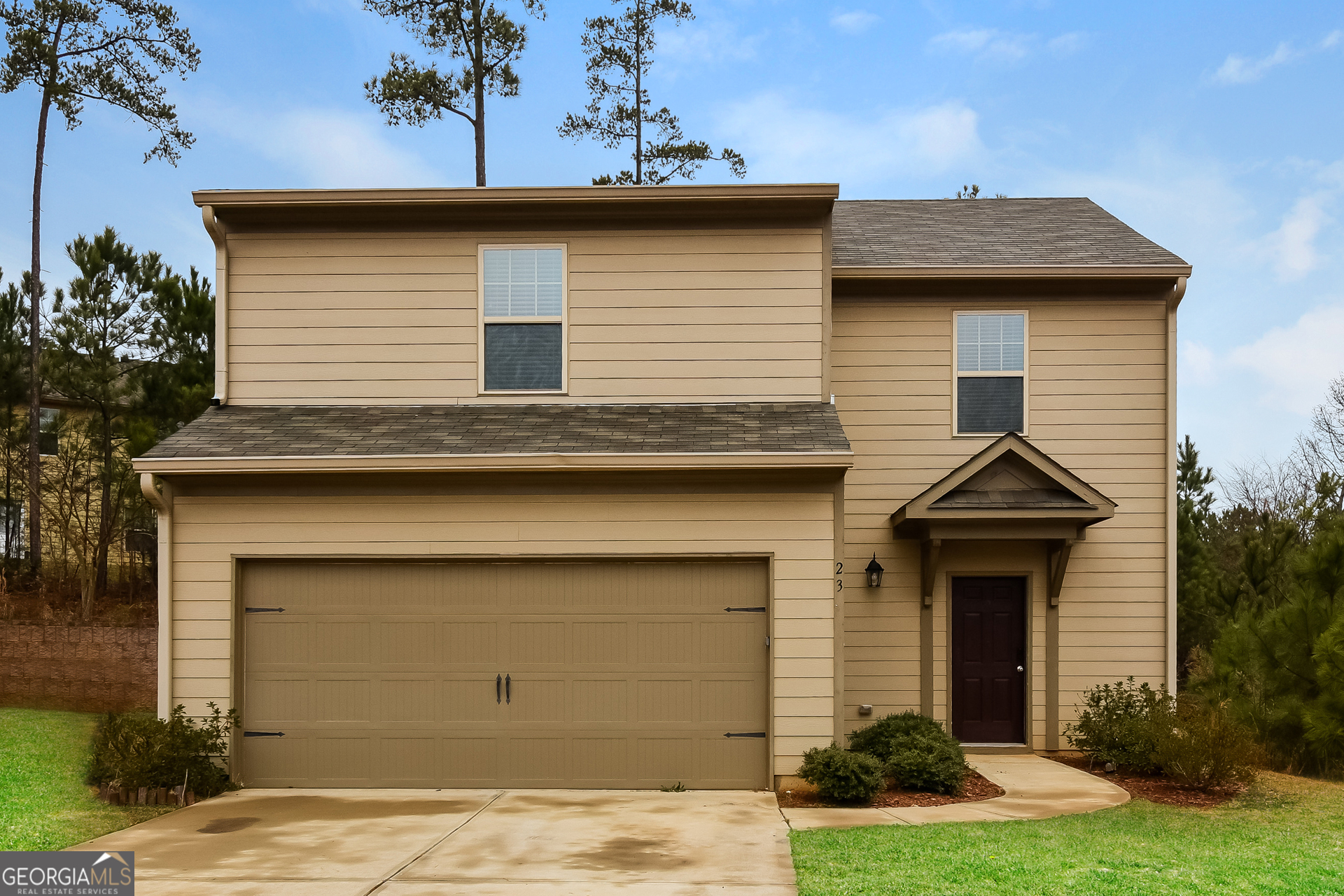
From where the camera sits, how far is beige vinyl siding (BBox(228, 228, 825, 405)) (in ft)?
34.0

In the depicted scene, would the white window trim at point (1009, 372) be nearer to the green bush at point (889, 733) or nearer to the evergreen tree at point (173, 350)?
the green bush at point (889, 733)

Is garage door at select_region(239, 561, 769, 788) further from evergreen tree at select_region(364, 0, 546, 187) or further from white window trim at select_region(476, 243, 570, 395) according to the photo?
evergreen tree at select_region(364, 0, 546, 187)

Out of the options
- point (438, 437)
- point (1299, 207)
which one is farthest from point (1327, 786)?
point (1299, 207)

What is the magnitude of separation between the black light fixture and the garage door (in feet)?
7.96

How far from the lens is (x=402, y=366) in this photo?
34.4 feet

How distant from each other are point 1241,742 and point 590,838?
236 inches

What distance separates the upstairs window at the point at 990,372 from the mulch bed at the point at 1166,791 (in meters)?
3.87

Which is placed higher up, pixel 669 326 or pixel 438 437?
pixel 669 326

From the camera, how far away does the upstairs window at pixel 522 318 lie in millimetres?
10477

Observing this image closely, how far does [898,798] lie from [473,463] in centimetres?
476

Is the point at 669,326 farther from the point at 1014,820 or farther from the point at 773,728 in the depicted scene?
the point at 1014,820

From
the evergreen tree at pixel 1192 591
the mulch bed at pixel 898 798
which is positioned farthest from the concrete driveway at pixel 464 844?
the evergreen tree at pixel 1192 591

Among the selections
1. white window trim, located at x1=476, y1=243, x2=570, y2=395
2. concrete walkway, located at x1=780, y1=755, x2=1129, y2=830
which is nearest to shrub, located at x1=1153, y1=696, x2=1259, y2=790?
concrete walkway, located at x1=780, y1=755, x2=1129, y2=830

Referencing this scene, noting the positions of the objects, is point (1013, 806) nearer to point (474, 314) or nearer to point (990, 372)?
point (990, 372)
